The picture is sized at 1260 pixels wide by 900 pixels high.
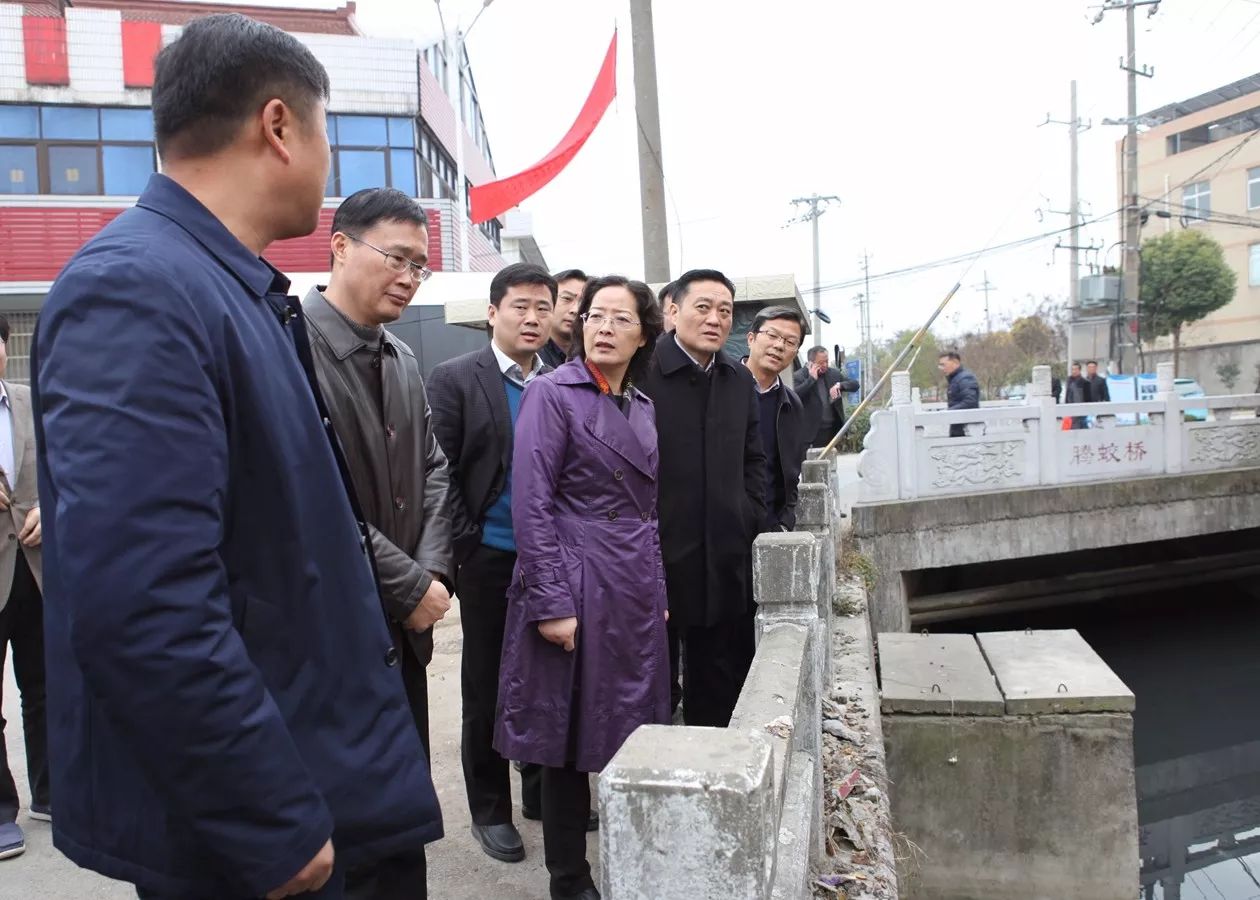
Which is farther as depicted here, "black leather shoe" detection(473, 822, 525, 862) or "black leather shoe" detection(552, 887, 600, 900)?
"black leather shoe" detection(473, 822, 525, 862)

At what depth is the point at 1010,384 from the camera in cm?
3834

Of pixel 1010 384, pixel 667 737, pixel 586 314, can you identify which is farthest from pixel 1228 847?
pixel 1010 384

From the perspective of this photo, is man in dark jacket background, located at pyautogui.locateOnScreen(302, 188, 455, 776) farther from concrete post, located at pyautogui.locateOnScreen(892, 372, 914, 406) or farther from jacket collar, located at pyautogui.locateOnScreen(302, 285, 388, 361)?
concrete post, located at pyautogui.locateOnScreen(892, 372, 914, 406)

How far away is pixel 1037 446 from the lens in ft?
30.5

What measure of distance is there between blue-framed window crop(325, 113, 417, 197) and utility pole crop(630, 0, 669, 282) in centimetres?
901

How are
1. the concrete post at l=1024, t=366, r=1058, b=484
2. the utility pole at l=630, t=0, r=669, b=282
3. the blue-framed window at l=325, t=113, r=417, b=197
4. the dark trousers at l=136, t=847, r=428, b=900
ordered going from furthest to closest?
the blue-framed window at l=325, t=113, r=417, b=197 < the concrete post at l=1024, t=366, r=1058, b=484 < the utility pole at l=630, t=0, r=669, b=282 < the dark trousers at l=136, t=847, r=428, b=900

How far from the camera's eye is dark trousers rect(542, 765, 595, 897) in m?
2.52

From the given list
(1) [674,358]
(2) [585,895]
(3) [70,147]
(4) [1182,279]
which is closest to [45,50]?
(3) [70,147]

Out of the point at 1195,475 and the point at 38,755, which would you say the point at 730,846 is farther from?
the point at 1195,475

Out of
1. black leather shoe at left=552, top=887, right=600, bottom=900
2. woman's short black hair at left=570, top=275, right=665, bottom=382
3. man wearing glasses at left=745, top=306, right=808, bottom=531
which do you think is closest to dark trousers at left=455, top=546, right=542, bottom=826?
black leather shoe at left=552, top=887, right=600, bottom=900

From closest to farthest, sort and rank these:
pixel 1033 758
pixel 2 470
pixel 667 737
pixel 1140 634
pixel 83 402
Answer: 1. pixel 83 402
2. pixel 667 737
3. pixel 2 470
4. pixel 1033 758
5. pixel 1140 634

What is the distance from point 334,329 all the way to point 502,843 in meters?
1.76

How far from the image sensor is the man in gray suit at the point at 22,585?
305 cm

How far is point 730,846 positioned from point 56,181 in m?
17.5
